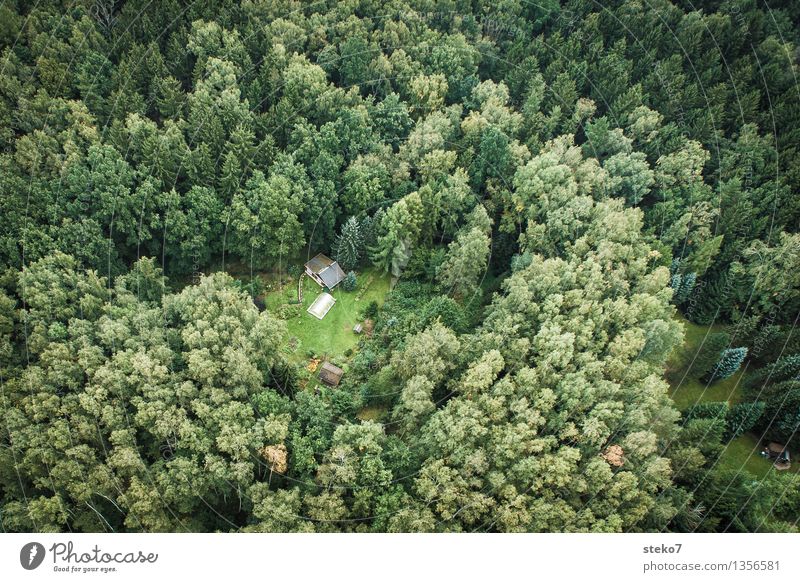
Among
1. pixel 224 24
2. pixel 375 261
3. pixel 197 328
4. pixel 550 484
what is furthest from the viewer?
pixel 224 24

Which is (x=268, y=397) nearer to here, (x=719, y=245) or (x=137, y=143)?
(x=137, y=143)

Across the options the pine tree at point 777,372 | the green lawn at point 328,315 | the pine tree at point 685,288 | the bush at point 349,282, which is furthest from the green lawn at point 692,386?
the bush at point 349,282

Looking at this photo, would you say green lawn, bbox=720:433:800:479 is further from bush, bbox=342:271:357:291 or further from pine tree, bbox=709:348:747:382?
bush, bbox=342:271:357:291

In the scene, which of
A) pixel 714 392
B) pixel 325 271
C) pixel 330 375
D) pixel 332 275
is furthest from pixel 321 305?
pixel 714 392

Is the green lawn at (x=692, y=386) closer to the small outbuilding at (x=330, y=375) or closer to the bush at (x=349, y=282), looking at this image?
the small outbuilding at (x=330, y=375)

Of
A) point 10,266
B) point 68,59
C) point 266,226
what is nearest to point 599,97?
point 266,226

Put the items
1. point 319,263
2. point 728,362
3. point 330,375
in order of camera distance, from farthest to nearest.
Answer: point 319,263 → point 728,362 → point 330,375

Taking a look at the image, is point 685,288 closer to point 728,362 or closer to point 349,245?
point 728,362
